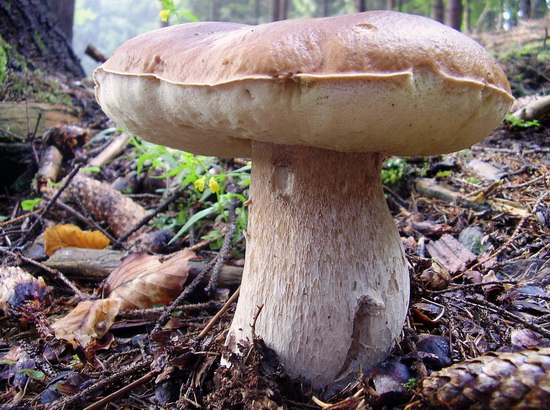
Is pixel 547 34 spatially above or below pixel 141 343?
above

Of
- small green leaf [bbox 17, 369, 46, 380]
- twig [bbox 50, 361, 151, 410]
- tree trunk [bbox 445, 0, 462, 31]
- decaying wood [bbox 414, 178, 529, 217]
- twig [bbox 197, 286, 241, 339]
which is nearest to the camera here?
twig [bbox 50, 361, 151, 410]

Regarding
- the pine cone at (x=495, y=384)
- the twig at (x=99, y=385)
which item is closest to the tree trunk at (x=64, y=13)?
the twig at (x=99, y=385)

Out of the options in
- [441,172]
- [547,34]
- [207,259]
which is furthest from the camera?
[547,34]

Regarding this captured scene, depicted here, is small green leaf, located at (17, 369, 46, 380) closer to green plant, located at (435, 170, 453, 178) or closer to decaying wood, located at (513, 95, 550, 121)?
green plant, located at (435, 170, 453, 178)

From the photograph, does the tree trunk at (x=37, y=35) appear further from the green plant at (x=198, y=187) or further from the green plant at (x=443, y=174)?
the green plant at (x=443, y=174)

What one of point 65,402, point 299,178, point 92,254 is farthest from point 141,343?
point 299,178

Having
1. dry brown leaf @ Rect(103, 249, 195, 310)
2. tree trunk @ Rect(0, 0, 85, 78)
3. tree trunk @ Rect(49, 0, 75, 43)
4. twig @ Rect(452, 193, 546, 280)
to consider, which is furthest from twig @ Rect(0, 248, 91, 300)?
tree trunk @ Rect(49, 0, 75, 43)

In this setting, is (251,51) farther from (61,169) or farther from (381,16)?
(61,169)
